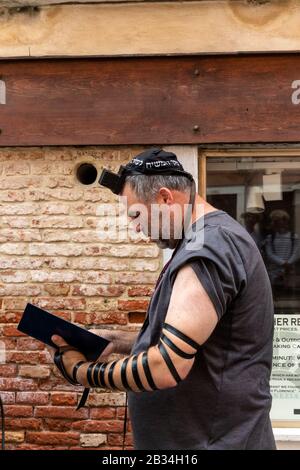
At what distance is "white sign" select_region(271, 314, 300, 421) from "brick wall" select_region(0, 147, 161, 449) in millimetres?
986

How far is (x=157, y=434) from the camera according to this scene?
8.22 ft

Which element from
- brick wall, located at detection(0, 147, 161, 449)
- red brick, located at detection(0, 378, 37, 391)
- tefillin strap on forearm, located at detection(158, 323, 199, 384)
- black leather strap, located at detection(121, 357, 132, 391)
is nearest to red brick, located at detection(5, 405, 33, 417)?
brick wall, located at detection(0, 147, 161, 449)

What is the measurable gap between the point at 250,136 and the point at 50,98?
54.0 inches

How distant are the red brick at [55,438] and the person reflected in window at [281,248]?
1715mm

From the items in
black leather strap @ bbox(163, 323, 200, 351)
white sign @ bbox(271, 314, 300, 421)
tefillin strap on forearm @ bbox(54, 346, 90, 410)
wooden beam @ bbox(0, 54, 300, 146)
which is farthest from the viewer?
white sign @ bbox(271, 314, 300, 421)

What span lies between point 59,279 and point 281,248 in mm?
1539

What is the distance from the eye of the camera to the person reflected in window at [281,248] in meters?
4.91

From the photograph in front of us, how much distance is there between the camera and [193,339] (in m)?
2.25

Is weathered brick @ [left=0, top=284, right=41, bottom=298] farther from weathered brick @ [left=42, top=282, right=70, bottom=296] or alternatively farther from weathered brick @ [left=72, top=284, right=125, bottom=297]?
weathered brick @ [left=72, top=284, right=125, bottom=297]

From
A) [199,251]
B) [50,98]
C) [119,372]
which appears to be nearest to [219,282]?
[199,251]

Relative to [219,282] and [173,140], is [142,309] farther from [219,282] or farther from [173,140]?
[219,282]

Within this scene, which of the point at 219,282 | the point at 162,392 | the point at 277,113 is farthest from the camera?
the point at 277,113

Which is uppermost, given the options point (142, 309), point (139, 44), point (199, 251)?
point (139, 44)

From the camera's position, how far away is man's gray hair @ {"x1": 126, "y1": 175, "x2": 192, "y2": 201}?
2.56 metres
